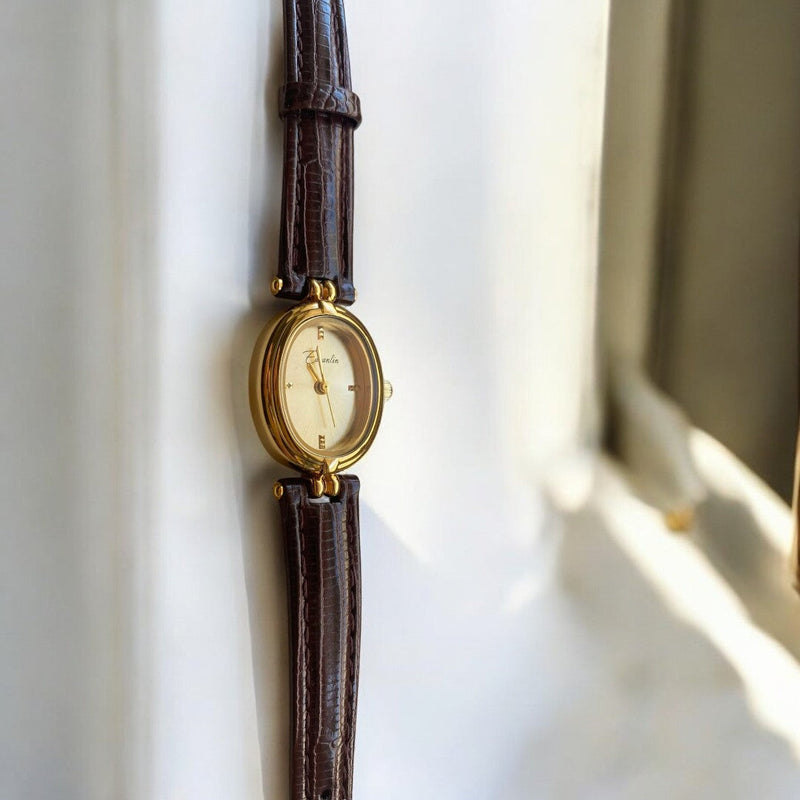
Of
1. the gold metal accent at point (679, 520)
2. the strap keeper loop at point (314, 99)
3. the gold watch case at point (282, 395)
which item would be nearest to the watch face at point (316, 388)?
the gold watch case at point (282, 395)

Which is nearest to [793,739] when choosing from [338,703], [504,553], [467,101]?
[504,553]

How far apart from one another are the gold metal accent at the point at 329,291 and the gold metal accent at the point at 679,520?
0.50m

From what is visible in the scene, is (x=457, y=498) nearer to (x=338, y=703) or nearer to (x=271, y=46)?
(x=338, y=703)

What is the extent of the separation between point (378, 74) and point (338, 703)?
1.82 ft

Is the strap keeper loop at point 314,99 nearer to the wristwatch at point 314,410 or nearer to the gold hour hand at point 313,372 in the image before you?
the wristwatch at point 314,410

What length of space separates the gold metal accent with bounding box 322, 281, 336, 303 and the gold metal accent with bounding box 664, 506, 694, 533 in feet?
1.63

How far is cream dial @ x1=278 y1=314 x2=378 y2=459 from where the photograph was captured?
2.24 feet

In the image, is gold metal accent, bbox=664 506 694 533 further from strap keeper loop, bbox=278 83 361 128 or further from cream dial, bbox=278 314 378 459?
strap keeper loop, bbox=278 83 361 128

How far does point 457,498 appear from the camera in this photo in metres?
0.84

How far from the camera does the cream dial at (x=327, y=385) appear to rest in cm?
68

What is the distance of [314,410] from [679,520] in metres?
0.49

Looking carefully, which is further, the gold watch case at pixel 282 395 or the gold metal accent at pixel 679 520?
the gold metal accent at pixel 679 520

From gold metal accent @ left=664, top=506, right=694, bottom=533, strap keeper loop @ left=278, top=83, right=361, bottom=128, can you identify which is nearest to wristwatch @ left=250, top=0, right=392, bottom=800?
strap keeper loop @ left=278, top=83, right=361, bottom=128

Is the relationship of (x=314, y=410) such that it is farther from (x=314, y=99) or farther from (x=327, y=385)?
(x=314, y=99)
